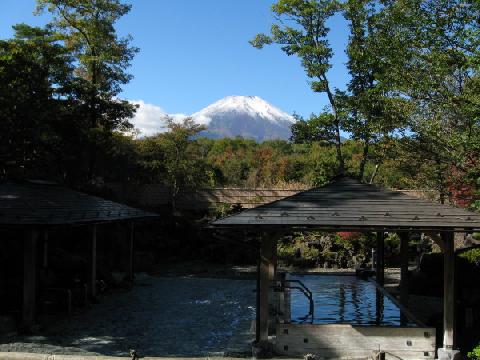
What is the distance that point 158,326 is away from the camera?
10.7m

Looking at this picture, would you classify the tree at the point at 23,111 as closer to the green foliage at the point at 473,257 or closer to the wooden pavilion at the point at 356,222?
the wooden pavilion at the point at 356,222

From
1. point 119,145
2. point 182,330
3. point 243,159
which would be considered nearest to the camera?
point 182,330

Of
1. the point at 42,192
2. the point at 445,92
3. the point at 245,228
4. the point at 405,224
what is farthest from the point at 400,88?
the point at 42,192

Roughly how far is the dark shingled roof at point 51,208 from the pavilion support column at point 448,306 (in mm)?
7271

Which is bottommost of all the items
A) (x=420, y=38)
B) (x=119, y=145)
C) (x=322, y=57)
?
(x=119, y=145)

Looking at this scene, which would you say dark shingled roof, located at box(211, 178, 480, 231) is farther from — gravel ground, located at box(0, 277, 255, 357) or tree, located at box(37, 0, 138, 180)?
tree, located at box(37, 0, 138, 180)

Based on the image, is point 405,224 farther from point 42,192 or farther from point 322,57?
point 322,57

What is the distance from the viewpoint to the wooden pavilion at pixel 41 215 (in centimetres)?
1002

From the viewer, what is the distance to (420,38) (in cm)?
1372

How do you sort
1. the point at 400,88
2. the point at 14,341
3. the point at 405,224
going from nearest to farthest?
1. the point at 405,224
2. the point at 14,341
3. the point at 400,88

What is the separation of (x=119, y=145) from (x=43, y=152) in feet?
32.1

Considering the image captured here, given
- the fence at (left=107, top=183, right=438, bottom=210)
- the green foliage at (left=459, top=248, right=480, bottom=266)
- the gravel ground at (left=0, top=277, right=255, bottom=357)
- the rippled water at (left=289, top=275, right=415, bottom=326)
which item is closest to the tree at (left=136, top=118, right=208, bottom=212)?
the fence at (left=107, top=183, right=438, bottom=210)

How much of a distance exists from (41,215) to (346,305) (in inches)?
276

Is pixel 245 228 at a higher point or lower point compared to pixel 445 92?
lower
